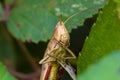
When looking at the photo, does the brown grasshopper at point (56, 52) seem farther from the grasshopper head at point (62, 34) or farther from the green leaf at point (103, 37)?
the green leaf at point (103, 37)

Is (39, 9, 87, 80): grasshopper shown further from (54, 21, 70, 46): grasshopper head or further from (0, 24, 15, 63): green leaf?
(0, 24, 15, 63): green leaf

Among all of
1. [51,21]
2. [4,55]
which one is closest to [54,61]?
[51,21]

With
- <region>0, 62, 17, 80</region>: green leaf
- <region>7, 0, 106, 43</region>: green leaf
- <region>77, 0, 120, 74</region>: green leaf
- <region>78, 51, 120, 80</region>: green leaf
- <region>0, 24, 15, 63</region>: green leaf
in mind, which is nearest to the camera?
<region>78, 51, 120, 80</region>: green leaf

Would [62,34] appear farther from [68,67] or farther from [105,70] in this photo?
[105,70]

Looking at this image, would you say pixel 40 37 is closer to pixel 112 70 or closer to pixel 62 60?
pixel 62 60

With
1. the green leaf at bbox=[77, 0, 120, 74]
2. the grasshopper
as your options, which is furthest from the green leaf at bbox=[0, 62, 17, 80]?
the green leaf at bbox=[77, 0, 120, 74]

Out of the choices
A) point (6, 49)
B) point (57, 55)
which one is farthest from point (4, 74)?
point (6, 49)

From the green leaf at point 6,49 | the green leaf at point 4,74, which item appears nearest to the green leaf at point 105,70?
the green leaf at point 4,74
